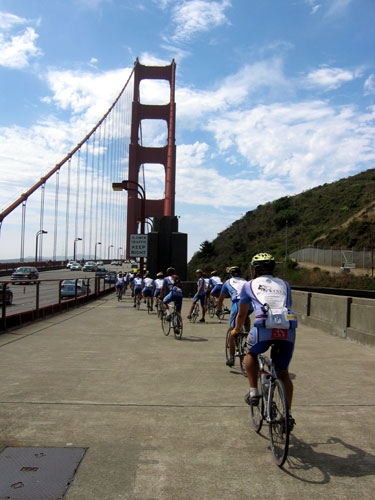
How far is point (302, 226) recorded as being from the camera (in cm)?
7275

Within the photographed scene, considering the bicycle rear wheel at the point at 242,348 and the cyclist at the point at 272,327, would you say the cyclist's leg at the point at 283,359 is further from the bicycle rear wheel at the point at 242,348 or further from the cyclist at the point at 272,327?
the bicycle rear wheel at the point at 242,348

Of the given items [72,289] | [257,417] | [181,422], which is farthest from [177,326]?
[72,289]

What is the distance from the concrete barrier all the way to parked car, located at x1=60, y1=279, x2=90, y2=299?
8.39 metres

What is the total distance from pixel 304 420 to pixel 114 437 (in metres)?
1.82

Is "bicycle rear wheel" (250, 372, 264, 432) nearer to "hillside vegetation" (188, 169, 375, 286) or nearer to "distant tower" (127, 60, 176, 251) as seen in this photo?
"distant tower" (127, 60, 176, 251)

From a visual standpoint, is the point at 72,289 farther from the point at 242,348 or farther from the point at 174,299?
the point at 242,348

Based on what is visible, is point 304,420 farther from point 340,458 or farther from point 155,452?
point 155,452

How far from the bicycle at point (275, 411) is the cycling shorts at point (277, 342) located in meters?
0.09

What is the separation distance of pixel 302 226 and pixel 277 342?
7028cm

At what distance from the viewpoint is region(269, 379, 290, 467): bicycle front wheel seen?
3.78 meters

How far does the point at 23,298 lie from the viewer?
47.0 feet

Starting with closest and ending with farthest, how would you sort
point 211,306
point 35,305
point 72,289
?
point 35,305 → point 211,306 → point 72,289

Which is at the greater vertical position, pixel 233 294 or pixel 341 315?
pixel 233 294

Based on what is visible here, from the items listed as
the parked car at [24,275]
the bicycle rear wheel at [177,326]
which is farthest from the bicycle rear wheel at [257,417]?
the parked car at [24,275]
